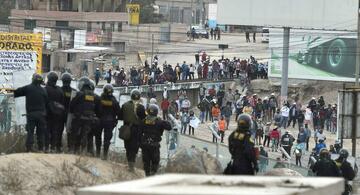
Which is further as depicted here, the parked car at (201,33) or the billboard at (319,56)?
the parked car at (201,33)

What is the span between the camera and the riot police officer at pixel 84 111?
15031 mm

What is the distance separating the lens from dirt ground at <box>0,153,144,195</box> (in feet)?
42.5

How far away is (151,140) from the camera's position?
15.0 m

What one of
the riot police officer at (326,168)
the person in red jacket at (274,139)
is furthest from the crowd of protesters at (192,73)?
the riot police officer at (326,168)

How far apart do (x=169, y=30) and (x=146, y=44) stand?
4.28 metres

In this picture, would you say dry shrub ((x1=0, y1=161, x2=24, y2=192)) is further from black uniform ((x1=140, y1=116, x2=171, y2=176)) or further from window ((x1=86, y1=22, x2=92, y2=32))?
window ((x1=86, y1=22, x2=92, y2=32))

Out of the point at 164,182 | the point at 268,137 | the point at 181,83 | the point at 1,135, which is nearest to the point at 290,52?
the point at 181,83

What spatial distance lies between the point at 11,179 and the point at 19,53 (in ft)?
78.8

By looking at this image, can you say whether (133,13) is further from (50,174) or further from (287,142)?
(50,174)

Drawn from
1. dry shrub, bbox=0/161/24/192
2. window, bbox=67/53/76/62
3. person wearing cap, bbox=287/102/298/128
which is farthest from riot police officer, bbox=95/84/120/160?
window, bbox=67/53/76/62

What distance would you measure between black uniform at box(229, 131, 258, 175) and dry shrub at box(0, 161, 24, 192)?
9.61 ft

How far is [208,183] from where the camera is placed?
5.68 metres

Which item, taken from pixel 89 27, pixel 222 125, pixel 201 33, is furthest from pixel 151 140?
pixel 201 33

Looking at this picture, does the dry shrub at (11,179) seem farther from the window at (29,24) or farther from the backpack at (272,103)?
the window at (29,24)
